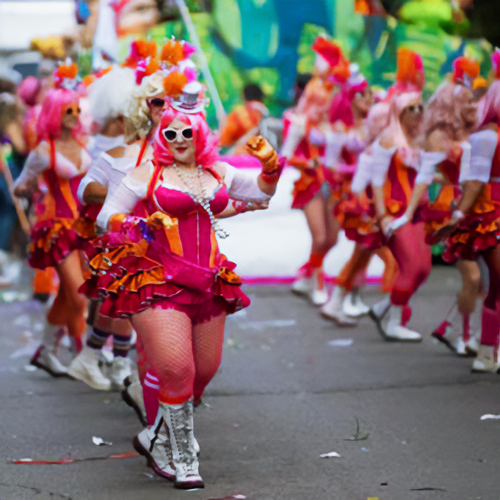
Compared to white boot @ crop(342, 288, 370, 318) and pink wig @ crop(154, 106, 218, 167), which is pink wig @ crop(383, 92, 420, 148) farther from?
pink wig @ crop(154, 106, 218, 167)

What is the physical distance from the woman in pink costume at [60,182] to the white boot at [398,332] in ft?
9.13

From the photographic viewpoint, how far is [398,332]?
9570mm

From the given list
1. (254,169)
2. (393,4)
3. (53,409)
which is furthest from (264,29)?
(53,409)

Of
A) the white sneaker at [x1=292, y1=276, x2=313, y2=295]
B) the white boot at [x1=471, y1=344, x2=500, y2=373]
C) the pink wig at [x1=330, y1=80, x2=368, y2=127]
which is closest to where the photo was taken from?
the white boot at [x1=471, y1=344, x2=500, y2=373]

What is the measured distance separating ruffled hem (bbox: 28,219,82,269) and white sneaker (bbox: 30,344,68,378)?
2.35ft

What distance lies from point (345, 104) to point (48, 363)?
4.11 meters

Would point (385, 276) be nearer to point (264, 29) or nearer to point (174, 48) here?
point (174, 48)

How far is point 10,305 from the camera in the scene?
12.1 m

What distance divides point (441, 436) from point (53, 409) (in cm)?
245

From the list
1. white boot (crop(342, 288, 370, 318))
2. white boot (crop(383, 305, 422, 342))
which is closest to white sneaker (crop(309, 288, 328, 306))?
white boot (crop(342, 288, 370, 318))

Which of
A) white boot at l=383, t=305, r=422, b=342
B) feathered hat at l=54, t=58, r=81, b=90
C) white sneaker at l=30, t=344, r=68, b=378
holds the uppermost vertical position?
feathered hat at l=54, t=58, r=81, b=90

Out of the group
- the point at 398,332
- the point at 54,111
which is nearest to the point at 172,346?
the point at 54,111

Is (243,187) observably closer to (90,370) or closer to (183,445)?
(183,445)

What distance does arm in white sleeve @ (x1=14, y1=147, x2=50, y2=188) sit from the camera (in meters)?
7.90
